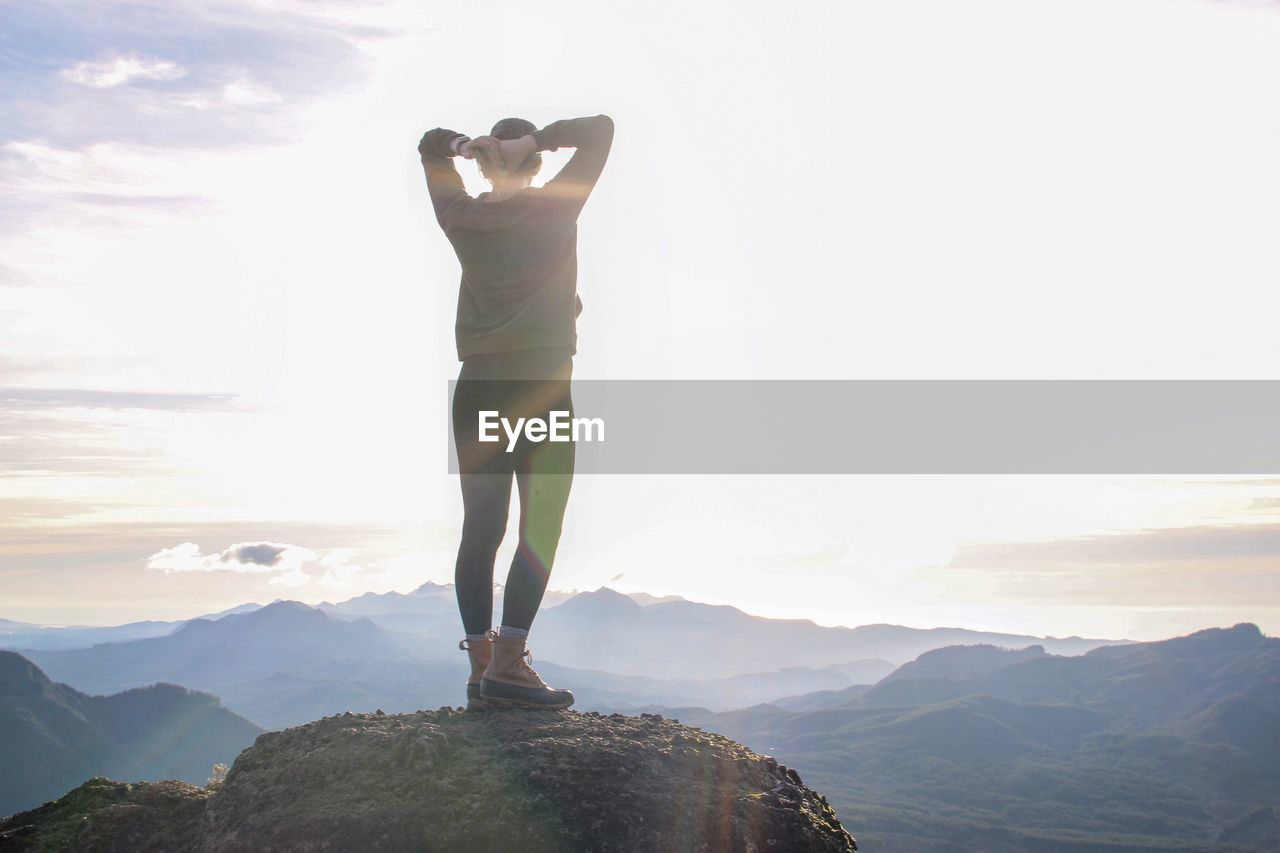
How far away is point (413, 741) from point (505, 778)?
0.66m

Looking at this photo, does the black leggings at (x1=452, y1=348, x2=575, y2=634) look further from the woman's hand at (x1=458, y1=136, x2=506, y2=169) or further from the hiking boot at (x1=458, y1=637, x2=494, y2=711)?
the woman's hand at (x1=458, y1=136, x2=506, y2=169)

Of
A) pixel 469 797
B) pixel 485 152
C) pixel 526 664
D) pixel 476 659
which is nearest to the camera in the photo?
pixel 469 797

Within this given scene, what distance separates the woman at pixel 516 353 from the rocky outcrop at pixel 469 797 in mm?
716

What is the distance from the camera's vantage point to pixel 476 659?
6.95 meters

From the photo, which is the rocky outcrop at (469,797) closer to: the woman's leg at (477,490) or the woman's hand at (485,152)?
the woman's leg at (477,490)

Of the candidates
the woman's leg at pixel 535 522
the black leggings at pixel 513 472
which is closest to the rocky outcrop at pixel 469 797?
the woman's leg at pixel 535 522

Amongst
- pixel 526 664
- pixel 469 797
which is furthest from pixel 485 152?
pixel 469 797

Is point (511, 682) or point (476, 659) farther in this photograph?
point (476, 659)

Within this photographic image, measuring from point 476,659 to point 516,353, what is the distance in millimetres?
2120

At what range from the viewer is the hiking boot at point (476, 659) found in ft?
22.2

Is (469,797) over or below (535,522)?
below

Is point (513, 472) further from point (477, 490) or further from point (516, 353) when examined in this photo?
point (516, 353)

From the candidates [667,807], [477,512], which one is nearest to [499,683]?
[477,512]

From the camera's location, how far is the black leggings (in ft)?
21.8
